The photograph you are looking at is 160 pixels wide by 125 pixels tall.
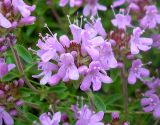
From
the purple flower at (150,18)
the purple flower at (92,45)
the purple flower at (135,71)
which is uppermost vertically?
the purple flower at (92,45)

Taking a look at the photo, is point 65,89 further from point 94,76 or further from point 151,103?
point 151,103

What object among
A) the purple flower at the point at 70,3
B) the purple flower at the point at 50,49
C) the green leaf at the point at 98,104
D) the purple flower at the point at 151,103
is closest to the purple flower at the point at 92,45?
the purple flower at the point at 50,49

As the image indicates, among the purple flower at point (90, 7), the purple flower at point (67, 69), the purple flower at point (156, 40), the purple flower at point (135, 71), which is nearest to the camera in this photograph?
the purple flower at point (67, 69)

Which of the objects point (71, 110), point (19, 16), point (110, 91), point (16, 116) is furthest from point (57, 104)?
point (110, 91)

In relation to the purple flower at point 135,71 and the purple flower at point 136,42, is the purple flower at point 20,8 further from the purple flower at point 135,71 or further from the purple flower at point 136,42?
the purple flower at point 135,71

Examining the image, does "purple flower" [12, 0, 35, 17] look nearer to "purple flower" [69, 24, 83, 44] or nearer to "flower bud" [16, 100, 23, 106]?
"purple flower" [69, 24, 83, 44]

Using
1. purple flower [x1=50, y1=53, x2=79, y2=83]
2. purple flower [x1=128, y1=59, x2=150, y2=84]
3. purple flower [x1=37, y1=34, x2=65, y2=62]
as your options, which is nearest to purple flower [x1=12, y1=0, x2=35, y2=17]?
purple flower [x1=37, y1=34, x2=65, y2=62]

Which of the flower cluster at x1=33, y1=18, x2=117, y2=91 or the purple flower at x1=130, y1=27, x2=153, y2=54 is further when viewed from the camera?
the purple flower at x1=130, y1=27, x2=153, y2=54
